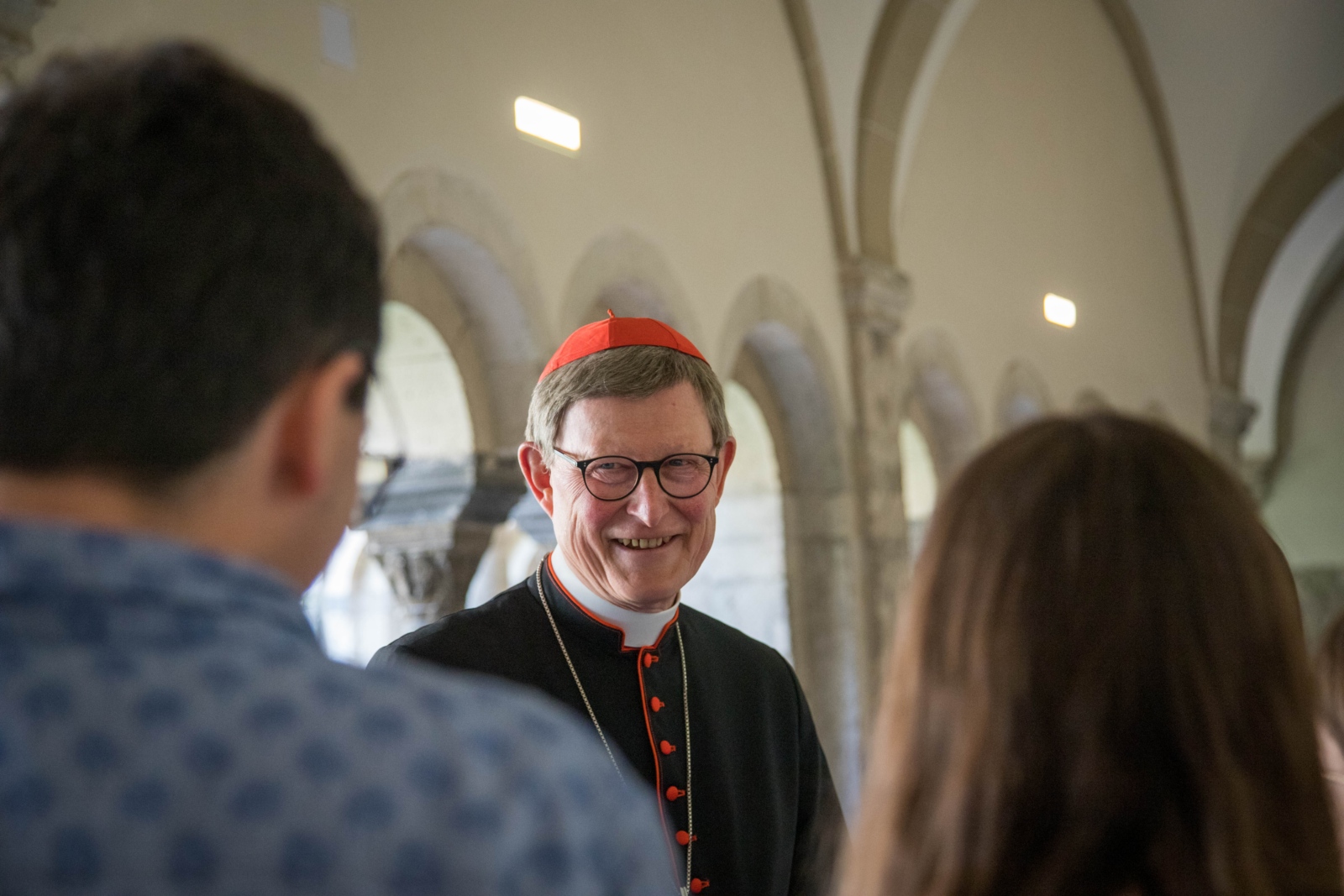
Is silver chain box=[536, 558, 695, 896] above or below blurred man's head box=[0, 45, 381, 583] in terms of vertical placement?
below

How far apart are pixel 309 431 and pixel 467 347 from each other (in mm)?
4423

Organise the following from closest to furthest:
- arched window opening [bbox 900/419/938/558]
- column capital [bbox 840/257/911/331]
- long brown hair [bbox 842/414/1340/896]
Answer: long brown hair [bbox 842/414/1340/896], column capital [bbox 840/257/911/331], arched window opening [bbox 900/419/938/558]

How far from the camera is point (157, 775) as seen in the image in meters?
0.68

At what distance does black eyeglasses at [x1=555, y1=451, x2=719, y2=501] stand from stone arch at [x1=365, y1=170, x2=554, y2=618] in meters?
2.70

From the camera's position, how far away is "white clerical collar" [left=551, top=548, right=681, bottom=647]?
2.15 metres

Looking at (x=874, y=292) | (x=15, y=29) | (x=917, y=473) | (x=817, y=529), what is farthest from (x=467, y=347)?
(x=917, y=473)

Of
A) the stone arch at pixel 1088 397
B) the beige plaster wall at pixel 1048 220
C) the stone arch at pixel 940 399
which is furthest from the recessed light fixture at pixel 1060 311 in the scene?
the stone arch at pixel 940 399

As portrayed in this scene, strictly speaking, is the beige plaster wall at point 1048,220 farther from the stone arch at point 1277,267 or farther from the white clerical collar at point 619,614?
the white clerical collar at point 619,614

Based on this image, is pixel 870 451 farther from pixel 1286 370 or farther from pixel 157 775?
pixel 1286 370

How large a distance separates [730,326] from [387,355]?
1758 millimetres

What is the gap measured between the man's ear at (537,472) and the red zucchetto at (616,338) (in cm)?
13

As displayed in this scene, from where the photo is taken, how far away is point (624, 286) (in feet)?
18.4

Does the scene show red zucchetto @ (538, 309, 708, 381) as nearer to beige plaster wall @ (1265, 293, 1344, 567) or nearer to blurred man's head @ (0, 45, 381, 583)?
blurred man's head @ (0, 45, 381, 583)

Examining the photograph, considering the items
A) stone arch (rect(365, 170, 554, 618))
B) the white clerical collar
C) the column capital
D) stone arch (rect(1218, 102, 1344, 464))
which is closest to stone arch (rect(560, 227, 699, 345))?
stone arch (rect(365, 170, 554, 618))
